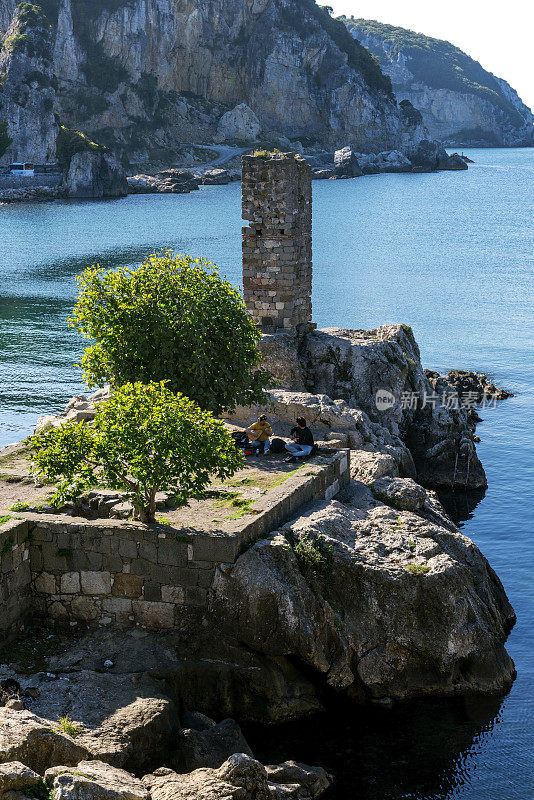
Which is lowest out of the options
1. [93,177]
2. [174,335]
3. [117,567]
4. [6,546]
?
[117,567]

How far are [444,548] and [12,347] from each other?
31.2m

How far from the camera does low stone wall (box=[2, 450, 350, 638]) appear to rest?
632 inches

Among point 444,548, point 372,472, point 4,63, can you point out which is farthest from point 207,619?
point 4,63

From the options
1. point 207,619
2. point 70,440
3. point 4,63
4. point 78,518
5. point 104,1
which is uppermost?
point 104,1

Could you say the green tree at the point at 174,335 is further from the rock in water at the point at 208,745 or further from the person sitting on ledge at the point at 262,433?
the rock in water at the point at 208,745

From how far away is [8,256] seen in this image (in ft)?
258

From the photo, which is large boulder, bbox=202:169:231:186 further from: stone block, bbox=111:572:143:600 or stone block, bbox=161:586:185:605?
stone block, bbox=161:586:185:605

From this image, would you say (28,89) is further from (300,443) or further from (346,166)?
(300,443)

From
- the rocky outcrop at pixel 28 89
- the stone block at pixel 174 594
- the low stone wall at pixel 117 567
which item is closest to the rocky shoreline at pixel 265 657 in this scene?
the low stone wall at pixel 117 567

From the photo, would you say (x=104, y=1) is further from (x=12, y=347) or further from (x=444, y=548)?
(x=444, y=548)

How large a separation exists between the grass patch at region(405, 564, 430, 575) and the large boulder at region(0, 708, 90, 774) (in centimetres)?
636

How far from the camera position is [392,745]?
15.8 meters

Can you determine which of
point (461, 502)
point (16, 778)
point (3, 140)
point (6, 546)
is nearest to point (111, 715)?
point (16, 778)

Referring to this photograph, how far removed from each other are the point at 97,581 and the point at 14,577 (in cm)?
132
